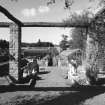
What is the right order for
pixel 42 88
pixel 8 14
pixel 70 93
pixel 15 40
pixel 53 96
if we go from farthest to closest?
pixel 15 40
pixel 42 88
pixel 70 93
pixel 8 14
pixel 53 96

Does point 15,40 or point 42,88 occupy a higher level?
point 15,40

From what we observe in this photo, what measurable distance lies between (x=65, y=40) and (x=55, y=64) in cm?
6671

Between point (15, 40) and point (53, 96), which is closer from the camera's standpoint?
point (53, 96)

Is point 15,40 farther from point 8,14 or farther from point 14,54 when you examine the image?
point 8,14

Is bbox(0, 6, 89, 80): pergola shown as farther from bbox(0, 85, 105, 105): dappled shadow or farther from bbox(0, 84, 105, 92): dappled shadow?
bbox(0, 85, 105, 105): dappled shadow

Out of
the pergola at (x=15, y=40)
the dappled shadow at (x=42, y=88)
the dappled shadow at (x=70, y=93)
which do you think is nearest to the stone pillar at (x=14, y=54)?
the pergola at (x=15, y=40)

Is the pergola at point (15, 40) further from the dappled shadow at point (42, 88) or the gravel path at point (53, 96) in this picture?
the gravel path at point (53, 96)

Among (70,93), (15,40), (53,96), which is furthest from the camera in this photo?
(15,40)

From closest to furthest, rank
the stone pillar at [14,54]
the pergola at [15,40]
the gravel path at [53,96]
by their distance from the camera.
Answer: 1. the gravel path at [53,96]
2. the pergola at [15,40]
3. the stone pillar at [14,54]

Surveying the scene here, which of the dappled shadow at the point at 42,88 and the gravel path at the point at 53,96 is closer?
the gravel path at the point at 53,96

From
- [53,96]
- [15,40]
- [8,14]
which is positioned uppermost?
[8,14]

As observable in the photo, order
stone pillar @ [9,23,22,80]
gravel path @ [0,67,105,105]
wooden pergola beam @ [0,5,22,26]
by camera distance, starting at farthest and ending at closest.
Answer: stone pillar @ [9,23,22,80], wooden pergola beam @ [0,5,22,26], gravel path @ [0,67,105,105]

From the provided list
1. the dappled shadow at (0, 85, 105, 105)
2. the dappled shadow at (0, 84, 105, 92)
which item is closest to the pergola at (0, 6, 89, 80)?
the dappled shadow at (0, 84, 105, 92)

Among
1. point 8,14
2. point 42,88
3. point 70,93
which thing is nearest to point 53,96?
point 70,93
